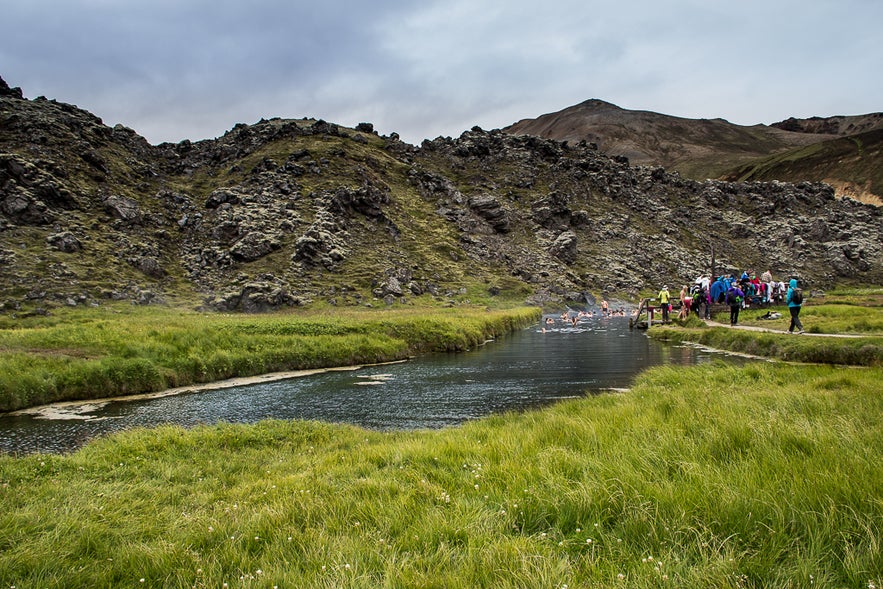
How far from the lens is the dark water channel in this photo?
17.0 m

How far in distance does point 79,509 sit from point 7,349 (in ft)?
80.0

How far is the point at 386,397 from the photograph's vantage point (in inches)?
845

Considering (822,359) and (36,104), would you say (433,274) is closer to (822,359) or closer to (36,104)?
(822,359)

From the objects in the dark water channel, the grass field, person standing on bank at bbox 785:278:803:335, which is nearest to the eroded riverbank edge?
the dark water channel

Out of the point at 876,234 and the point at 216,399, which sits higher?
the point at 876,234

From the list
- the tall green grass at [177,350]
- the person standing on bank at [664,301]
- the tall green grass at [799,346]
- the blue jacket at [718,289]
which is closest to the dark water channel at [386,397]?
the tall green grass at [799,346]

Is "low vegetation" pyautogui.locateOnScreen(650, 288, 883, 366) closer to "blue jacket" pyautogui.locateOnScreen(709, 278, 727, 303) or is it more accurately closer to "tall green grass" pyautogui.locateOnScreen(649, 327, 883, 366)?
"tall green grass" pyautogui.locateOnScreen(649, 327, 883, 366)

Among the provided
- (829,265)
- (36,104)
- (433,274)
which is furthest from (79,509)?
(829,265)

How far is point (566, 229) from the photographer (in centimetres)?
12350

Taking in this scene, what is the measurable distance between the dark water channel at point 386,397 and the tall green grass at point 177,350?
7.44 feet

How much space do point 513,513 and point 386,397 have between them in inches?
647

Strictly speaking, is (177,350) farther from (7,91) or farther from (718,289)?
(7,91)

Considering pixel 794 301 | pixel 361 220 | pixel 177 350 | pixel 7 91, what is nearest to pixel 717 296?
pixel 794 301

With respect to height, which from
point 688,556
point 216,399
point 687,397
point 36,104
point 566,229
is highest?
point 36,104
